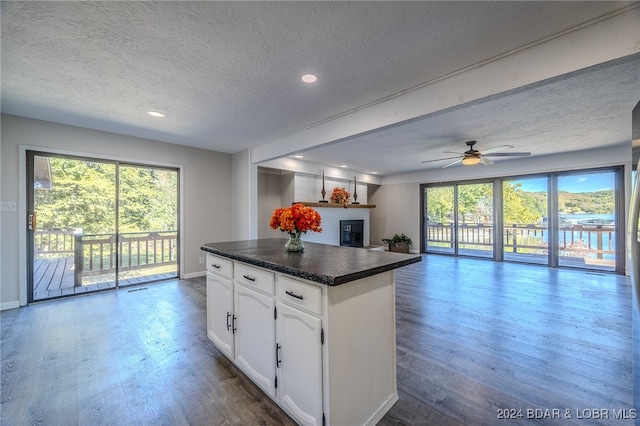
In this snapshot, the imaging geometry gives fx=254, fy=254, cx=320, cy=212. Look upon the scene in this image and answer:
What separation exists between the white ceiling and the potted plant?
4.48 metres

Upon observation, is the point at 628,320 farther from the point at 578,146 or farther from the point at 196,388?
the point at 196,388

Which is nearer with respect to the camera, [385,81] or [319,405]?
[319,405]

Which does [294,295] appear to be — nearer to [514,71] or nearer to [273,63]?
[273,63]

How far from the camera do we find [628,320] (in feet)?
9.39

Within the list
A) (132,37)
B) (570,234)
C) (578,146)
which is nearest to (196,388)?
(132,37)

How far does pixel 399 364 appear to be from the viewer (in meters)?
2.11

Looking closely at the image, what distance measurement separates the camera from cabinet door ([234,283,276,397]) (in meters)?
1.67

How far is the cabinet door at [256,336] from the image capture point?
1.67 m

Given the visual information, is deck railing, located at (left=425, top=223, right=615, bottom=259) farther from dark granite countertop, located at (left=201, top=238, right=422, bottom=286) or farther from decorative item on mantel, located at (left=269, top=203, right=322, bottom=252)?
decorative item on mantel, located at (left=269, top=203, right=322, bottom=252)

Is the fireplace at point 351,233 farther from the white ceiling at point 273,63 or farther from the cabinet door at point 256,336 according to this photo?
the cabinet door at point 256,336

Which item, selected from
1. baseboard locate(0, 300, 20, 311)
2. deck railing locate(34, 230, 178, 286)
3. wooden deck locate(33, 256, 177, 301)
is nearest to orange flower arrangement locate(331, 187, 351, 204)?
deck railing locate(34, 230, 178, 286)

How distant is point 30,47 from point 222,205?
11.5 feet

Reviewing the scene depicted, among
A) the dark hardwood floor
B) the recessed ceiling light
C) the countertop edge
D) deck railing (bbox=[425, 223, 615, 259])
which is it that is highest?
the recessed ceiling light

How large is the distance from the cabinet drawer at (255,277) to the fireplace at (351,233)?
512cm
